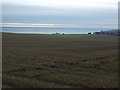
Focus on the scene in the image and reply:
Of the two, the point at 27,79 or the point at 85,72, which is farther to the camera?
the point at 85,72

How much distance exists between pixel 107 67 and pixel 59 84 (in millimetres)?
5282

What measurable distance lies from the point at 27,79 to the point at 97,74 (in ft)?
13.9

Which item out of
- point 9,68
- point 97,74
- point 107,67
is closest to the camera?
point 97,74

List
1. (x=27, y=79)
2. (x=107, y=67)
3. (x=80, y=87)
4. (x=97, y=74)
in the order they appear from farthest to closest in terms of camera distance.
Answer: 1. (x=107, y=67)
2. (x=97, y=74)
3. (x=27, y=79)
4. (x=80, y=87)

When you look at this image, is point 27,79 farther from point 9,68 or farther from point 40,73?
point 9,68

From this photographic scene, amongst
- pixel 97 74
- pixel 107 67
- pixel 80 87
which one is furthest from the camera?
pixel 107 67

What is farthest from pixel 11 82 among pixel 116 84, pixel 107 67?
pixel 107 67

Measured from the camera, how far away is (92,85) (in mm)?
9477

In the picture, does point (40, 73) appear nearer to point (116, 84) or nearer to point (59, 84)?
point (59, 84)

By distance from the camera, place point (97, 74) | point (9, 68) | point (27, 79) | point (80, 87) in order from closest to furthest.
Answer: point (80, 87)
point (27, 79)
point (97, 74)
point (9, 68)

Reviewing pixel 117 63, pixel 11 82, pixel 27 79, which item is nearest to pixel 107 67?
pixel 117 63

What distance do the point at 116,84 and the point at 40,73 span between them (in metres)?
4.60

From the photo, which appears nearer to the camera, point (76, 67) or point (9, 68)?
point (9, 68)

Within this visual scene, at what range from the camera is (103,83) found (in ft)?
32.0
